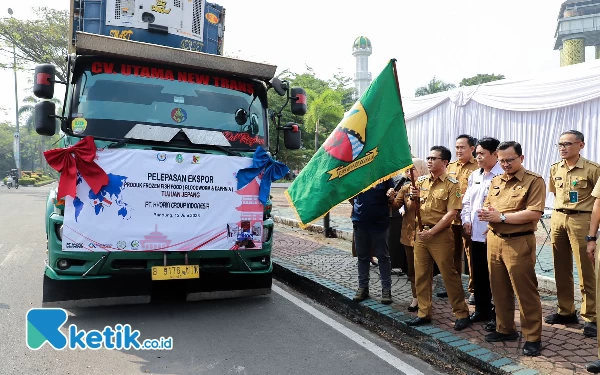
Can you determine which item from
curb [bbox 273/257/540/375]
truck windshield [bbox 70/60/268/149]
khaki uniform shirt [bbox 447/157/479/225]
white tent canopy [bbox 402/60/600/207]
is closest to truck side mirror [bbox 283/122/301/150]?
truck windshield [bbox 70/60/268/149]

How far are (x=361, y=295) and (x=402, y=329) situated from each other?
79 centimetres

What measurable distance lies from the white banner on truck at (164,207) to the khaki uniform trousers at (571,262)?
2933mm

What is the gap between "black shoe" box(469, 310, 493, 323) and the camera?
169 inches

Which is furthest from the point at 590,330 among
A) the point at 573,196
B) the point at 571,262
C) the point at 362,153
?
the point at 362,153

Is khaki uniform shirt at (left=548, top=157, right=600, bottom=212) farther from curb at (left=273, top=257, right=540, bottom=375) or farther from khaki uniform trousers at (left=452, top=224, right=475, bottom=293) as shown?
curb at (left=273, top=257, right=540, bottom=375)

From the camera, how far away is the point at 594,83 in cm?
805

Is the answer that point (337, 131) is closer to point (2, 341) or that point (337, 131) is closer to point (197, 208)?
point (197, 208)

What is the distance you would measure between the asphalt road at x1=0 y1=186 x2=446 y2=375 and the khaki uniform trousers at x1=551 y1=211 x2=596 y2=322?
5.47 feet

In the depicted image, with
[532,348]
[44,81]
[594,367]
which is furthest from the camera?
[44,81]

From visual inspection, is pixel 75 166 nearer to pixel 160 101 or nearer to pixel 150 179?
pixel 150 179

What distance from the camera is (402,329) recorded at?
13.6 feet

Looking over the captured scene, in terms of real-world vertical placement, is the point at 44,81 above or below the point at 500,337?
above

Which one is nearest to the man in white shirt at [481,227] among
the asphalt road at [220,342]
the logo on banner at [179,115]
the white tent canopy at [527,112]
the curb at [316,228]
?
the asphalt road at [220,342]

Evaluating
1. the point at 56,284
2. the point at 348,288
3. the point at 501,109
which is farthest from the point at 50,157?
the point at 501,109
